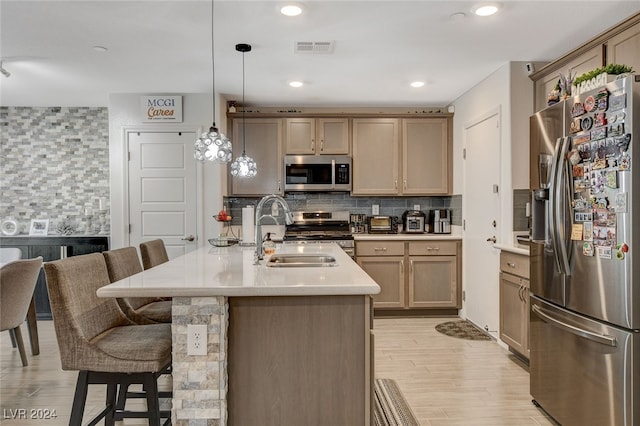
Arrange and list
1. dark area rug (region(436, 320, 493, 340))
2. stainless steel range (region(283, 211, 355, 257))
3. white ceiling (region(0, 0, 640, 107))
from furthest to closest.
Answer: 1. stainless steel range (region(283, 211, 355, 257))
2. dark area rug (region(436, 320, 493, 340))
3. white ceiling (region(0, 0, 640, 107))

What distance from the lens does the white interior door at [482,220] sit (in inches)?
158

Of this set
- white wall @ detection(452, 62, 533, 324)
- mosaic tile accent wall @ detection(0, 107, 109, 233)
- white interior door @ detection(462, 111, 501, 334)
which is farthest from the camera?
mosaic tile accent wall @ detection(0, 107, 109, 233)

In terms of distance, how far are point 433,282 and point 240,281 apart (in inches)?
139

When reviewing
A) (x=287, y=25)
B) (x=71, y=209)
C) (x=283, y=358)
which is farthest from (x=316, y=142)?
(x=283, y=358)

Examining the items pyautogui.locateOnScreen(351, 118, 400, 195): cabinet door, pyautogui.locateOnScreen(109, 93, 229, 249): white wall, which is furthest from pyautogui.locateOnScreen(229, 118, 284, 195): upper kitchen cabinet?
pyautogui.locateOnScreen(351, 118, 400, 195): cabinet door

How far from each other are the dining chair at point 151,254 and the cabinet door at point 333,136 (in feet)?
8.41

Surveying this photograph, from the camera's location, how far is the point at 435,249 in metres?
4.92

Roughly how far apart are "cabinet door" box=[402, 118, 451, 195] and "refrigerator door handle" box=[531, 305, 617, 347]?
2783 millimetres

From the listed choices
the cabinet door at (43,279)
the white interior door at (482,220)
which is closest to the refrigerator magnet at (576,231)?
the white interior door at (482,220)

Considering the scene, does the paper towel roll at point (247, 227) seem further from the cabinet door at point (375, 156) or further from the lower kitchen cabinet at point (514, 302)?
the lower kitchen cabinet at point (514, 302)

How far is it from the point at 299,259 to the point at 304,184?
2346 millimetres

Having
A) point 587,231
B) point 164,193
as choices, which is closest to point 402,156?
point 164,193

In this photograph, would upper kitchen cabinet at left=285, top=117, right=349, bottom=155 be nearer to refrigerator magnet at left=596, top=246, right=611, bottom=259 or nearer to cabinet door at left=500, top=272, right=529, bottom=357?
cabinet door at left=500, top=272, right=529, bottom=357

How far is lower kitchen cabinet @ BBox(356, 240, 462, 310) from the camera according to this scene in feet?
16.1
